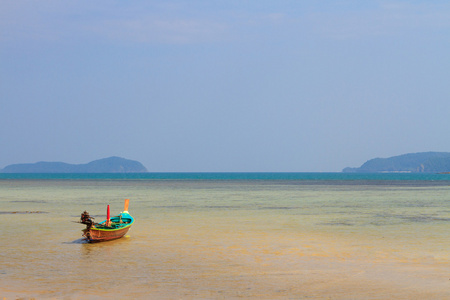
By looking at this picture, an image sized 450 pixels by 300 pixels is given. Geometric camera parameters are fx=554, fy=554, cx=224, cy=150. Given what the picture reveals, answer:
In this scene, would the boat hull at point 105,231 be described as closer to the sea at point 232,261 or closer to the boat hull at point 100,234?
the boat hull at point 100,234

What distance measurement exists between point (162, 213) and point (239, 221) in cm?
885

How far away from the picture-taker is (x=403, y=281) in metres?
16.2

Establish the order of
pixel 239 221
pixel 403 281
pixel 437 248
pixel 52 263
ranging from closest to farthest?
pixel 403 281 < pixel 52 263 < pixel 437 248 < pixel 239 221

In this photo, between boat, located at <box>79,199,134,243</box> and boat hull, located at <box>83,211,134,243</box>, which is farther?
boat hull, located at <box>83,211,134,243</box>

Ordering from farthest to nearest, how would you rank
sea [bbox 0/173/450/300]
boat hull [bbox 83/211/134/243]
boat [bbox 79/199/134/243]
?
boat hull [bbox 83/211/134/243]
boat [bbox 79/199/134/243]
sea [bbox 0/173/450/300]

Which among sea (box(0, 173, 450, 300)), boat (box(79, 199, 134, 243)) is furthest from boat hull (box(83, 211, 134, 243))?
sea (box(0, 173, 450, 300))

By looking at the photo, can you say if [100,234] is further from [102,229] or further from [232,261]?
[232,261]

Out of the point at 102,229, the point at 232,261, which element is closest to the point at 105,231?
the point at 102,229

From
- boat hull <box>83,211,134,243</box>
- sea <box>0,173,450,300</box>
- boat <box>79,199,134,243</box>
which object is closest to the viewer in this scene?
sea <box>0,173,450,300</box>

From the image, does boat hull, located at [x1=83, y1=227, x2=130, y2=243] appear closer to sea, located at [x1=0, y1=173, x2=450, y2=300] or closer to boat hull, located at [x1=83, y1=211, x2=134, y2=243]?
boat hull, located at [x1=83, y1=211, x2=134, y2=243]

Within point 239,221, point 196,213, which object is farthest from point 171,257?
point 196,213

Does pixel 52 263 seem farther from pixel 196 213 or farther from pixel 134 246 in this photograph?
pixel 196 213

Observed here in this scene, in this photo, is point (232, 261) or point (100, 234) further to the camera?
point (100, 234)

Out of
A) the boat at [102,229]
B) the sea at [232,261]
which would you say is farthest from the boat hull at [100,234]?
the sea at [232,261]
